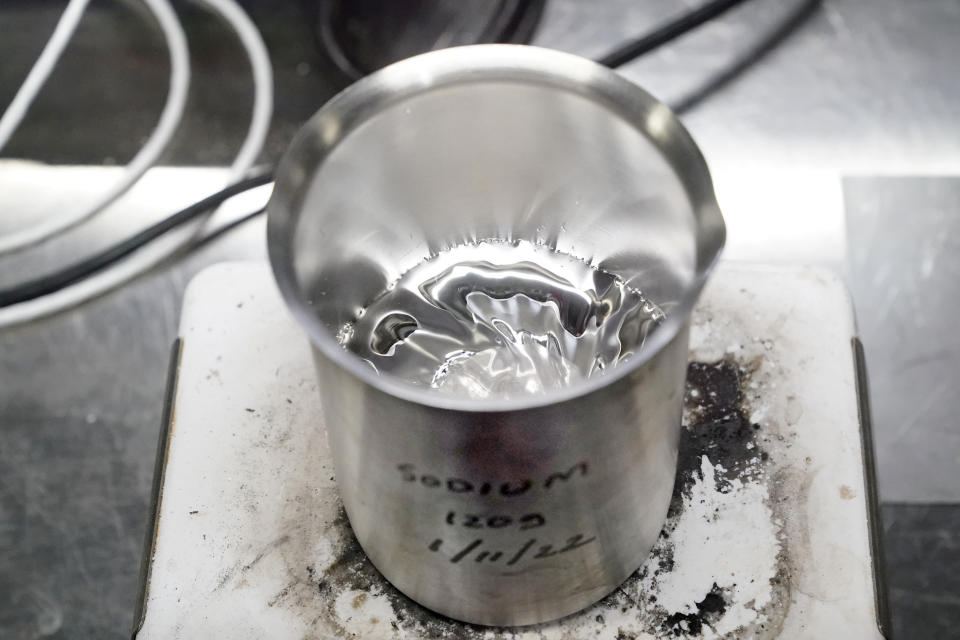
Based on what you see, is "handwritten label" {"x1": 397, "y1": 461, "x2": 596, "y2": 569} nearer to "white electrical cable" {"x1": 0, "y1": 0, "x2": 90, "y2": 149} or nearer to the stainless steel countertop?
the stainless steel countertop

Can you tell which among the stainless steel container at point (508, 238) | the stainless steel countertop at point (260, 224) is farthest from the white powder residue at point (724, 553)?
the stainless steel countertop at point (260, 224)

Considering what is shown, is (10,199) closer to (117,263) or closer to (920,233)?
(117,263)

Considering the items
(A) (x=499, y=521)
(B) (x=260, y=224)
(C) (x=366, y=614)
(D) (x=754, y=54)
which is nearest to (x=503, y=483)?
(A) (x=499, y=521)

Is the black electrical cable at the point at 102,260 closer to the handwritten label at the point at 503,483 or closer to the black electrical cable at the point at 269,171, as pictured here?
the black electrical cable at the point at 269,171

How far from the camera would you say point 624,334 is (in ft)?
1.39

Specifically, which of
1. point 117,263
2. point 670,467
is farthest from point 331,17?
point 670,467

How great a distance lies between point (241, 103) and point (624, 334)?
14.0 inches

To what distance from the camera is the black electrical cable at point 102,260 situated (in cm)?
60

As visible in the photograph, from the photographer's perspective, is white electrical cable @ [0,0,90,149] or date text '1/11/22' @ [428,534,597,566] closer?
date text '1/11/22' @ [428,534,597,566]

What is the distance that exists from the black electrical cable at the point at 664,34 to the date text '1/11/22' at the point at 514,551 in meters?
0.38

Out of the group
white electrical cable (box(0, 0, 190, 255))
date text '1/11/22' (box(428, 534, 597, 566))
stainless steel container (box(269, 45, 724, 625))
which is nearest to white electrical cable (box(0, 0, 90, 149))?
white electrical cable (box(0, 0, 190, 255))

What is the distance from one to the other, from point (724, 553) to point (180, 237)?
380mm

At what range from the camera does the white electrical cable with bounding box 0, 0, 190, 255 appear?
61 centimetres

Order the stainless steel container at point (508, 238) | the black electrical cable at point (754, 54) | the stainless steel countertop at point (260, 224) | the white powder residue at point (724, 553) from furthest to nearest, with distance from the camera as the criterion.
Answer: the black electrical cable at point (754, 54) < the stainless steel countertop at point (260, 224) < the white powder residue at point (724, 553) < the stainless steel container at point (508, 238)
